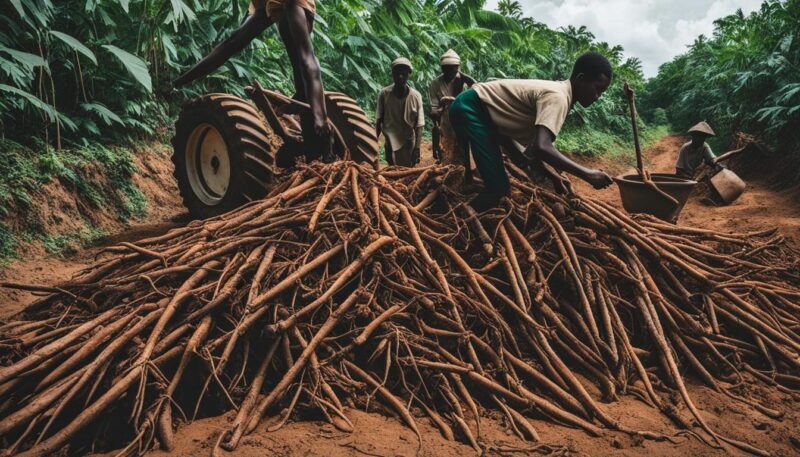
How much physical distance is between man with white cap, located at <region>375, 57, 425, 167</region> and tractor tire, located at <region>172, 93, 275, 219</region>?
238 cm

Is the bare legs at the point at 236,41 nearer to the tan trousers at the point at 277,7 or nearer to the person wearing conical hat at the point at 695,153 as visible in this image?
the tan trousers at the point at 277,7

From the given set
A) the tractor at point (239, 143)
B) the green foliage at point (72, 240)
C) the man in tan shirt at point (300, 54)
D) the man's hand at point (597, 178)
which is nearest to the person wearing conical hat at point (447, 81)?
the tractor at point (239, 143)

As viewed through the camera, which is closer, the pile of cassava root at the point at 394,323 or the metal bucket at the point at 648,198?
the pile of cassava root at the point at 394,323

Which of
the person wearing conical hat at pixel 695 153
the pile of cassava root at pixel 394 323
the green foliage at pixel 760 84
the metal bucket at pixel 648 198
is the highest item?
the green foliage at pixel 760 84

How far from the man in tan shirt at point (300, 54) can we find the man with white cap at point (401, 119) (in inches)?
97.0

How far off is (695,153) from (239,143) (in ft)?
19.9

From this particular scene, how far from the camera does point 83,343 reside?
70.1 inches

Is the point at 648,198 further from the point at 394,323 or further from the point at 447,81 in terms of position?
the point at 447,81

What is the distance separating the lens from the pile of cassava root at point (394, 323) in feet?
5.66

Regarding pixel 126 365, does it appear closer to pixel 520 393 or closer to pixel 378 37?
pixel 520 393

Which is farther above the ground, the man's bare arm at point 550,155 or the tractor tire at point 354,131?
the tractor tire at point 354,131

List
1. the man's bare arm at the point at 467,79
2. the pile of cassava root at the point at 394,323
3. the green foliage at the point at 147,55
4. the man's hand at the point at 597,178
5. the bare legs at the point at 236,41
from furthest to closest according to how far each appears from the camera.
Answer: the man's bare arm at the point at 467,79 → the green foliage at the point at 147,55 → the bare legs at the point at 236,41 → the man's hand at the point at 597,178 → the pile of cassava root at the point at 394,323

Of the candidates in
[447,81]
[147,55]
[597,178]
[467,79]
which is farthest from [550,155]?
[147,55]

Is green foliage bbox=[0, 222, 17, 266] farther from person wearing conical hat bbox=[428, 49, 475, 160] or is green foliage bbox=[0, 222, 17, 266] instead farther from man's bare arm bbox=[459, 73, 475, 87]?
man's bare arm bbox=[459, 73, 475, 87]
